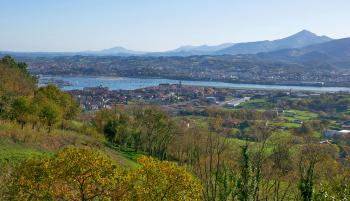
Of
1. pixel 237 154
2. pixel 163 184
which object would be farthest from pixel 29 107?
pixel 163 184

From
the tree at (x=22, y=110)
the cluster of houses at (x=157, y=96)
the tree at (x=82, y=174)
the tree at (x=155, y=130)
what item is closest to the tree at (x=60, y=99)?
the tree at (x=22, y=110)

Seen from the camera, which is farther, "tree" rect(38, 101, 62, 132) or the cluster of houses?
the cluster of houses

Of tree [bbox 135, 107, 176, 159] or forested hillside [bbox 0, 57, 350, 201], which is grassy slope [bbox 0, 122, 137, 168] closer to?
forested hillside [bbox 0, 57, 350, 201]

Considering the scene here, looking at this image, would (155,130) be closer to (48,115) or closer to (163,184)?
(48,115)

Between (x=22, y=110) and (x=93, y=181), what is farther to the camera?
(x=22, y=110)

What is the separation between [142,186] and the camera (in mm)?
13617

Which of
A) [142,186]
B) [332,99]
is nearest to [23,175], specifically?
[142,186]

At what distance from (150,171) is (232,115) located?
176 feet

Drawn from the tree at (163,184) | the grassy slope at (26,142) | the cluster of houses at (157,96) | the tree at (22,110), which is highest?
the tree at (163,184)

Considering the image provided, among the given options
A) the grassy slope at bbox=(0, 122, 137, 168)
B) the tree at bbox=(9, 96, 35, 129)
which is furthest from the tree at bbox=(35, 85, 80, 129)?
the grassy slope at bbox=(0, 122, 137, 168)

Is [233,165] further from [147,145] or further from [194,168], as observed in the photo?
[147,145]

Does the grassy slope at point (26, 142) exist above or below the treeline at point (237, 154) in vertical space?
above

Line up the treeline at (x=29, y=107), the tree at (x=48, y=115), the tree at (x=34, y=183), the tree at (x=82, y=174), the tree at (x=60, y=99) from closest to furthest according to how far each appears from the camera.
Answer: the tree at (x=34, y=183), the tree at (x=82, y=174), the treeline at (x=29, y=107), the tree at (x=48, y=115), the tree at (x=60, y=99)

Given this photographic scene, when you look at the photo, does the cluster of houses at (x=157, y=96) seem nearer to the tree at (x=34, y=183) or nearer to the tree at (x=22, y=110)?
the tree at (x=22, y=110)
